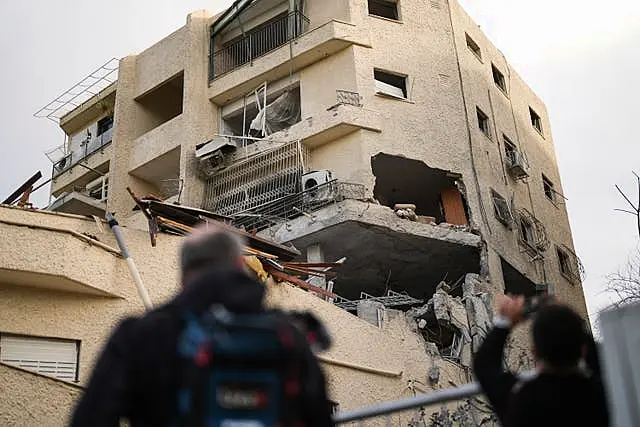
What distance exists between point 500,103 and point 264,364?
2683cm

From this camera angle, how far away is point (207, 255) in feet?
8.53

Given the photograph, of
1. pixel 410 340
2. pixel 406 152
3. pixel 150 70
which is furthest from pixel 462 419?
pixel 150 70

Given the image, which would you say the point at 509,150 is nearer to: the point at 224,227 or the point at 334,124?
the point at 334,124

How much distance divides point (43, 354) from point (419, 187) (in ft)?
48.6

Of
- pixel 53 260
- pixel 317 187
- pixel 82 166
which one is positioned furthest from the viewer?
pixel 82 166

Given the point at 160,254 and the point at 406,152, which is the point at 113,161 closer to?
the point at 406,152

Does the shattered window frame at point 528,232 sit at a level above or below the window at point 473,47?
below

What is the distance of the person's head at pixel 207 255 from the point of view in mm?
2592

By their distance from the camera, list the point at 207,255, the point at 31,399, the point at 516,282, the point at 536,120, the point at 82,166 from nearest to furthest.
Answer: the point at 207,255, the point at 31,399, the point at 516,282, the point at 82,166, the point at 536,120

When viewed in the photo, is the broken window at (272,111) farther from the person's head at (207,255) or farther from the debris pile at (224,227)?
the person's head at (207,255)

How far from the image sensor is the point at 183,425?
2.30 m

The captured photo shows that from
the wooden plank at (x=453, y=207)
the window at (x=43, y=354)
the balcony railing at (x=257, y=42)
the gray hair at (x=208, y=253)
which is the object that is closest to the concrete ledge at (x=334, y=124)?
the wooden plank at (x=453, y=207)

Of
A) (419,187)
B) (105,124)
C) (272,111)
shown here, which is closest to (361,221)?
(419,187)

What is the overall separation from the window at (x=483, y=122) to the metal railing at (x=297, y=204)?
6472 millimetres
